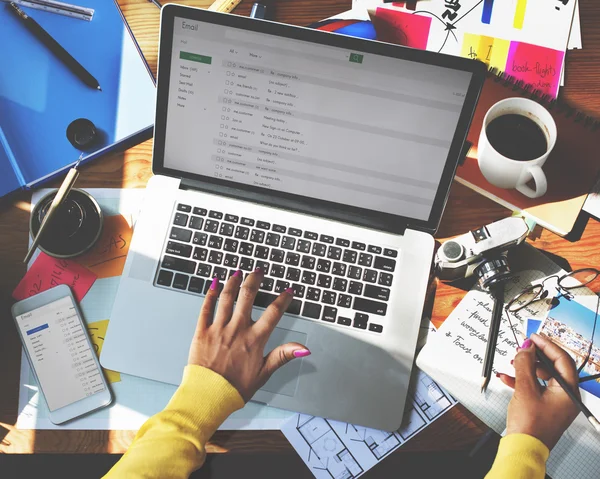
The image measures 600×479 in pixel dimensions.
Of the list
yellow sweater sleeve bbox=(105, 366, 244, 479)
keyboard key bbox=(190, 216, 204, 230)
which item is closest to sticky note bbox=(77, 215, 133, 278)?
keyboard key bbox=(190, 216, 204, 230)

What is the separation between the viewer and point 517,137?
822mm

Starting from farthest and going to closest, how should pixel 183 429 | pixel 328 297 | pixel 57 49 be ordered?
pixel 57 49 → pixel 328 297 → pixel 183 429

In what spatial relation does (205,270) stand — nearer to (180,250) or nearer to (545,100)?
(180,250)

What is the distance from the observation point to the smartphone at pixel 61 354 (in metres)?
0.82

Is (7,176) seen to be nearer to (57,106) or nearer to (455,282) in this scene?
(57,106)

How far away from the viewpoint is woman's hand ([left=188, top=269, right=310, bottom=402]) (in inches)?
30.0

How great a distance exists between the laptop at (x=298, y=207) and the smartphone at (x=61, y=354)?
0.04m

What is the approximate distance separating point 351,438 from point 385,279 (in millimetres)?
239

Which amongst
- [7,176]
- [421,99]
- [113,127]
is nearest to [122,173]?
[113,127]

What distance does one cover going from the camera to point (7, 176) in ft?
2.93

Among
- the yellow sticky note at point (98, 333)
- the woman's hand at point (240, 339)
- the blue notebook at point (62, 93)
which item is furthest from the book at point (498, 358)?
the blue notebook at point (62, 93)

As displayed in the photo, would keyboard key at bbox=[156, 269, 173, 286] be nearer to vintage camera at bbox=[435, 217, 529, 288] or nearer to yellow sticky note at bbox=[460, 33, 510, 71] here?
vintage camera at bbox=[435, 217, 529, 288]

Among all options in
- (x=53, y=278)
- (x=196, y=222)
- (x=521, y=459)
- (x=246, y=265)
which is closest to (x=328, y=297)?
(x=246, y=265)

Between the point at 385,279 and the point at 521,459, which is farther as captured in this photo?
the point at 385,279
